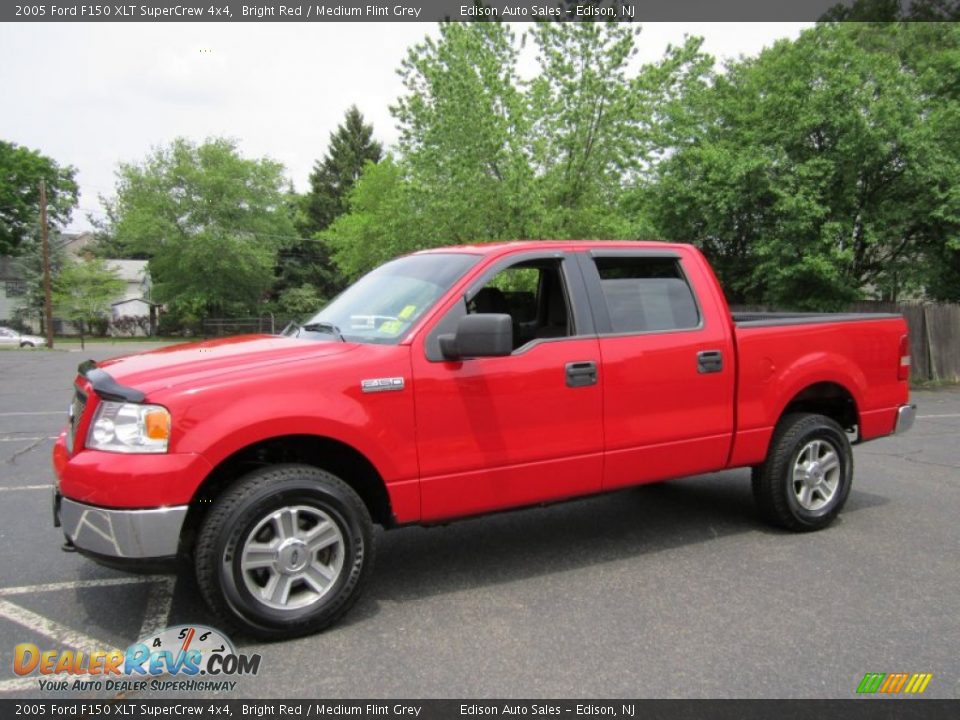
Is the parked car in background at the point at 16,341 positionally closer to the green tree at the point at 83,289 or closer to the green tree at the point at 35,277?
the green tree at the point at 83,289

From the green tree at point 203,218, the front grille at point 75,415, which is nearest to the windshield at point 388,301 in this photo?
the front grille at point 75,415

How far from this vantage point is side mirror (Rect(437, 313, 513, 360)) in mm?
3648

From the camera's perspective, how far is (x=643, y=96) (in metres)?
17.3

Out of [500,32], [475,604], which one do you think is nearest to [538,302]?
[475,604]

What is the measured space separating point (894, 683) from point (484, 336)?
2.36 m

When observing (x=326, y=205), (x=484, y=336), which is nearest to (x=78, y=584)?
(x=484, y=336)

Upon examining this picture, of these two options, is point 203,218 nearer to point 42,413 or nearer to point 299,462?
point 42,413

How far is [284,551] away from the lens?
346 centimetres

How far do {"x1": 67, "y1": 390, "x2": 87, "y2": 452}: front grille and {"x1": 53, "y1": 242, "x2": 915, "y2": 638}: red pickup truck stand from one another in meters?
0.02

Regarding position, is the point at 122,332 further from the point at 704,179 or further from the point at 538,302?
the point at 538,302

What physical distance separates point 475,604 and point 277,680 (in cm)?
117
